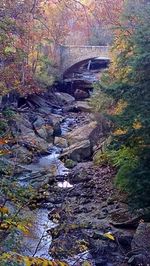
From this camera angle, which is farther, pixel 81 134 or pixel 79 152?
pixel 81 134

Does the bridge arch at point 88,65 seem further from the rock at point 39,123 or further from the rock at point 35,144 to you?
the rock at point 35,144

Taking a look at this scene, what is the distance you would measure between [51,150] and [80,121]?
6017 mm

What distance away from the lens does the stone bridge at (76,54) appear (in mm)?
31458

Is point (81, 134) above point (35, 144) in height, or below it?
below

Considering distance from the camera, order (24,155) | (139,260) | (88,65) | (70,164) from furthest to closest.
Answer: (88,65)
(70,164)
(24,155)
(139,260)

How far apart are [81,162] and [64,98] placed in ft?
43.5

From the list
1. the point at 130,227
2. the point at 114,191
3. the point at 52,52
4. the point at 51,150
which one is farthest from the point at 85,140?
the point at 52,52

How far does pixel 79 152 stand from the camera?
56.7ft

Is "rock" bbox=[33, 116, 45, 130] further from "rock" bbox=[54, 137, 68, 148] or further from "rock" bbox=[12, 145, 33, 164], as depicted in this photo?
"rock" bbox=[12, 145, 33, 164]

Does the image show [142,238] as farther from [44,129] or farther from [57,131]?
[57,131]

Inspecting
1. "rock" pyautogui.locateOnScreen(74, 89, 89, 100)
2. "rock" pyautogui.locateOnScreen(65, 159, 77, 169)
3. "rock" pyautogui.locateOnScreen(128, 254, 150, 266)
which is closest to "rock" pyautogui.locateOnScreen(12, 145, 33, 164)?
"rock" pyautogui.locateOnScreen(65, 159, 77, 169)

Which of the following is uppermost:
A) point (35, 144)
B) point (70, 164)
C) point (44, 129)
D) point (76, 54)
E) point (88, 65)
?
point (76, 54)

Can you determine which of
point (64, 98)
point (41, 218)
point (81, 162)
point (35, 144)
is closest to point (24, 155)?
point (35, 144)

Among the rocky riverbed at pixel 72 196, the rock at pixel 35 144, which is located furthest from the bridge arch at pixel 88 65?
the rock at pixel 35 144
